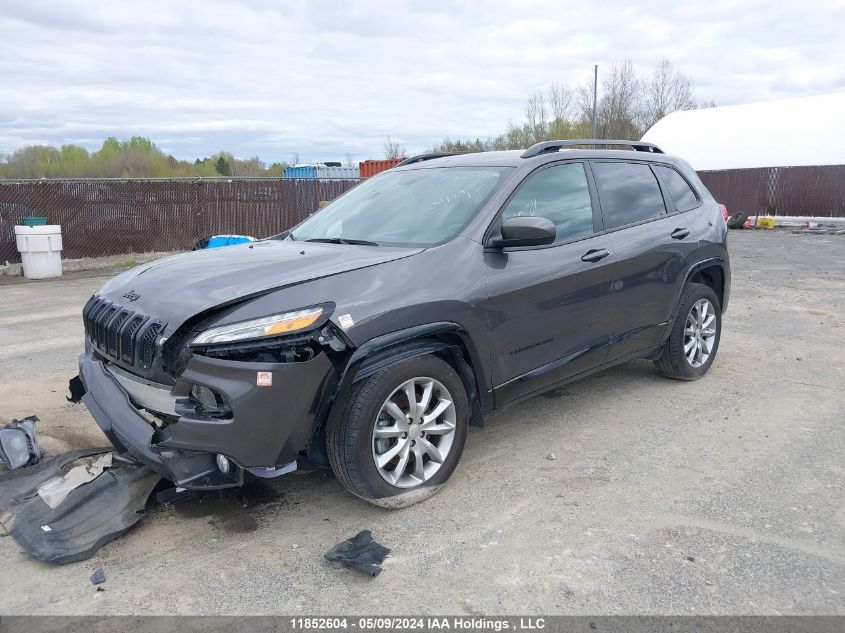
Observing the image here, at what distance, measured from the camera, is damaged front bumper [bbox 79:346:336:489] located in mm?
3053

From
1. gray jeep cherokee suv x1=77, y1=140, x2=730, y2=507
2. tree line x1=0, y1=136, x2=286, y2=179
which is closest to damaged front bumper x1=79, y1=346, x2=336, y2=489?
gray jeep cherokee suv x1=77, y1=140, x2=730, y2=507

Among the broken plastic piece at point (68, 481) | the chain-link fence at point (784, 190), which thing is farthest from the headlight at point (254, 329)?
the chain-link fence at point (784, 190)

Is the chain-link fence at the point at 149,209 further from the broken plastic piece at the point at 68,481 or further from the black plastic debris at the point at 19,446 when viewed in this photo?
the broken plastic piece at the point at 68,481

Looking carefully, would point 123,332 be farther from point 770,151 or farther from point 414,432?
point 770,151

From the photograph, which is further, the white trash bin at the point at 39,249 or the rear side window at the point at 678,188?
the white trash bin at the point at 39,249

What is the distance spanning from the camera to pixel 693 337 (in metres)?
5.77

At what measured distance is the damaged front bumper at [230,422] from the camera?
10.0ft

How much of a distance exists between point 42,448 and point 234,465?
1.93 m

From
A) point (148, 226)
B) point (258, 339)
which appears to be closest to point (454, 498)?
point (258, 339)

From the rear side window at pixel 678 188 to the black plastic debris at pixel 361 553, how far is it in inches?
148

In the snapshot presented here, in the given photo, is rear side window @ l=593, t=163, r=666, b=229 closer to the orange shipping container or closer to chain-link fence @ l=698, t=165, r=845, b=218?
the orange shipping container

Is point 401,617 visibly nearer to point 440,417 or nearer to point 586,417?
point 440,417

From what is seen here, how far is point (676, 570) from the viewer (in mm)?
3117

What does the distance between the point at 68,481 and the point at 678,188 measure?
16.0 feet
